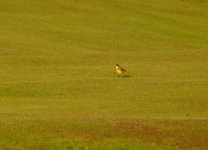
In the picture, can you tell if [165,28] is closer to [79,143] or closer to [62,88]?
[62,88]

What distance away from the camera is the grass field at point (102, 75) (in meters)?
13.3

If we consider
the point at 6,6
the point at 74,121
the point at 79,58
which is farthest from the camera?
the point at 6,6

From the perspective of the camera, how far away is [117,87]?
62.1ft

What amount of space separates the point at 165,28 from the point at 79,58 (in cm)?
955

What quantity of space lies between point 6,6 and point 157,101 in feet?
64.4

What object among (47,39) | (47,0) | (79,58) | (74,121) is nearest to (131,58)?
(79,58)

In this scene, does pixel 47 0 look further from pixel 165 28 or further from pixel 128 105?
pixel 128 105

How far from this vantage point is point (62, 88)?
61.1 ft

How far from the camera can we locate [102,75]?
2098 cm

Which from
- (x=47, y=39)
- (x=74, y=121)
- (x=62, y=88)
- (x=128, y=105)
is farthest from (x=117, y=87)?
(x=47, y=39)

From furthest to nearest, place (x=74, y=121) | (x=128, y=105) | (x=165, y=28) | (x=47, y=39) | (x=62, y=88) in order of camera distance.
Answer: (x=165, y=28) → (x=47, y=39) → (x=62, y=88) → (x=128, y=105) → (x=74, y=121)

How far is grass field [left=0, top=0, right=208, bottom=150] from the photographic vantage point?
1330 cm

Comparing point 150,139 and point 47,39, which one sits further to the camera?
point 47,39

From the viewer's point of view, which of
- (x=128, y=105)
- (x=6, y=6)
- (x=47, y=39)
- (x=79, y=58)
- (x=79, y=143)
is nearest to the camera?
(x=79, y=143)
